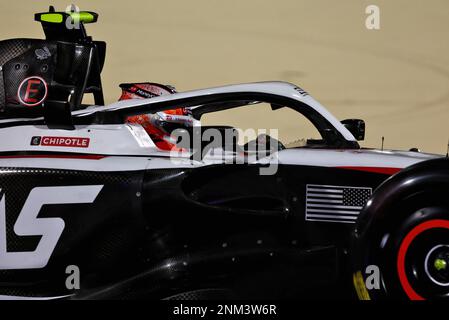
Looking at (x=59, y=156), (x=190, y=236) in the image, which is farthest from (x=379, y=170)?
(x=59, y=156)

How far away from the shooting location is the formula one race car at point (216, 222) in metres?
2.94

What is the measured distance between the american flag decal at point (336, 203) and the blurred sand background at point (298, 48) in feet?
16.9

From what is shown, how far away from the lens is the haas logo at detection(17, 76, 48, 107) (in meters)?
3.96

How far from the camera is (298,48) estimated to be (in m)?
9.65

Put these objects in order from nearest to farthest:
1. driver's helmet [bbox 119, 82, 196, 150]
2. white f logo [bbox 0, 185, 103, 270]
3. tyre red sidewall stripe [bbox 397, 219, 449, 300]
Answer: tyre red sidewall stripe [bbox 397, 219, 449, 300] < white f logo [bbox 0, 185, 103, 270] < driver's helmet [bbox 119, 82, 196, 150]

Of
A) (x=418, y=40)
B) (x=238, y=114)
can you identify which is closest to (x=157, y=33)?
(x=238, y=114)

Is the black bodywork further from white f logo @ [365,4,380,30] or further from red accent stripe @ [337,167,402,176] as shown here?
white f logo @ [365,4,380,30]

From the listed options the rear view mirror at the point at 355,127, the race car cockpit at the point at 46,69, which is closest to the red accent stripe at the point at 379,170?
the rear view mirror at the point at 355,127

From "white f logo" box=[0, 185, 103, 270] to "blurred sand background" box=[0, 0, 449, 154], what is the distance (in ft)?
17.8

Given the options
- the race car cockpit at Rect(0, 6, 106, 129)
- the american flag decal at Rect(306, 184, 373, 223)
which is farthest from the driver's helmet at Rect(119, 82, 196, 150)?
the american flag decal at Rect(306, 184, 373, 223)

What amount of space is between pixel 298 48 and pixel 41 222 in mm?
Result: 6853

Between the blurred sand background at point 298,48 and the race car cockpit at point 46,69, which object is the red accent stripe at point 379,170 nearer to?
the race car cockpit at point 46,69

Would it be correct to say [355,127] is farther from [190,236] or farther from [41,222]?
[41,222]
